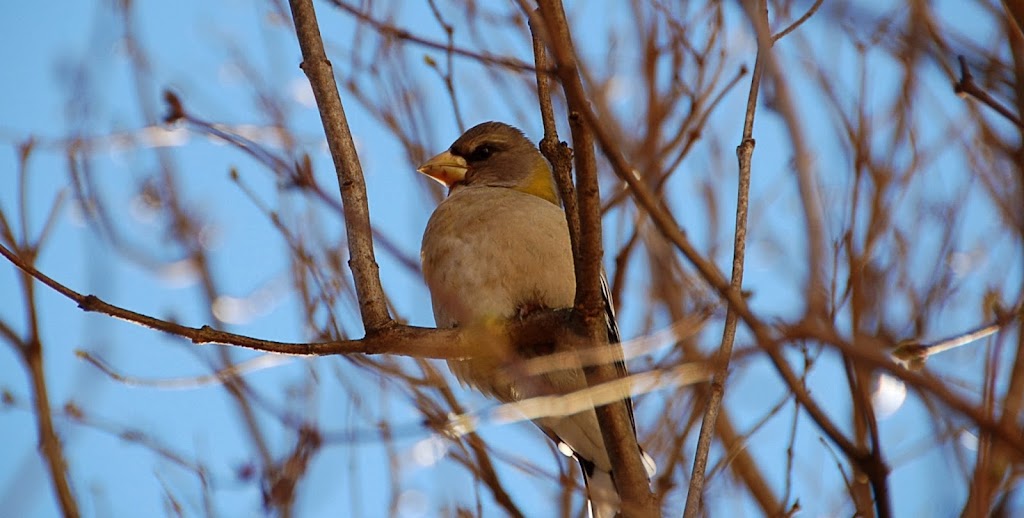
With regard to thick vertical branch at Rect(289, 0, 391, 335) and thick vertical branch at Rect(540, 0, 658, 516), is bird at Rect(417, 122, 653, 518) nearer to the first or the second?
thick vertical branch at Rect(289, 0, 391, 335)

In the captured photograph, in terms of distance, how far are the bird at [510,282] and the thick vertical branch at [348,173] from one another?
2.07 ft

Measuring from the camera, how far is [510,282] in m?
4.43

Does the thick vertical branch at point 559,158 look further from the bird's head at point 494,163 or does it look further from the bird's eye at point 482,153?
the bird's eye at point 482,153

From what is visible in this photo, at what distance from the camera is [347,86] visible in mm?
5230

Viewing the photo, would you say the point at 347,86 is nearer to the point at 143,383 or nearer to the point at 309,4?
the point at 309,4

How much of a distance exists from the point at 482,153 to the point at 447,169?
0.33m

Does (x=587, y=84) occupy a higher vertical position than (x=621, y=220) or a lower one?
higher

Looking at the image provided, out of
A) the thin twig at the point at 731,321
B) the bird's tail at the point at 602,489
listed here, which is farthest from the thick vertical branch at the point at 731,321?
the bird's tail at the point at 602,489

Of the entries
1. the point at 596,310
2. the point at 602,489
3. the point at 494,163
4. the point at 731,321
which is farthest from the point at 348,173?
the point at 494,163

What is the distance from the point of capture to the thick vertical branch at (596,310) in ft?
9.00

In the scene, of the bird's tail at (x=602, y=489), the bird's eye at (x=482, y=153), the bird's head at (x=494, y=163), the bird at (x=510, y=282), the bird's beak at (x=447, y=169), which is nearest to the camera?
the bird's tail at (x=602, y=489)

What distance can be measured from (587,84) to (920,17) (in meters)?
2.30

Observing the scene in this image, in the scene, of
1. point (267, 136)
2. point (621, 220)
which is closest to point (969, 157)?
point (621, 220)

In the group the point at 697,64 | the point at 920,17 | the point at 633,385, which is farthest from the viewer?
the point at 697,64
